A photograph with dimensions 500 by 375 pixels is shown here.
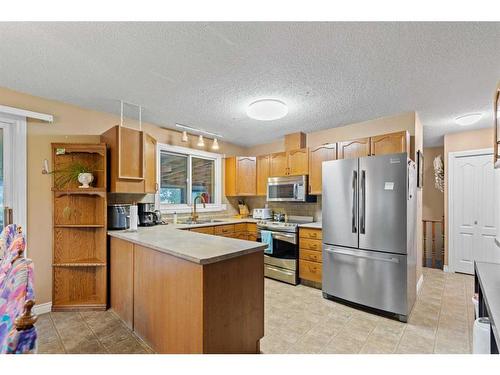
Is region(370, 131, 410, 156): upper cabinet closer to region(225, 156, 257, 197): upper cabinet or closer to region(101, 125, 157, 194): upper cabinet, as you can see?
region(225, 156, 257, 197): upper cabinet

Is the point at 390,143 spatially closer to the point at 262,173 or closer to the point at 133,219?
the point at 262,173

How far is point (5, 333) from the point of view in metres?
0.72

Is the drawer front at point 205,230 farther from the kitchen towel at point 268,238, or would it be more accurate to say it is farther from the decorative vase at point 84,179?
the decorative vase at point 84,179

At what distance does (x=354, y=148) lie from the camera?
10.9 ft

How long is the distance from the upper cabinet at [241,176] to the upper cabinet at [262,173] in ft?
0.25

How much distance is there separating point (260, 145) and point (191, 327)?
4007 millimetres

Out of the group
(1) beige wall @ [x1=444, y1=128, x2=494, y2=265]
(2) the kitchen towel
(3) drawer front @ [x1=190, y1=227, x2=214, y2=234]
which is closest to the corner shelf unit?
(3) drawer front @ [x1=190, y1=227, x2=214, y2=234]

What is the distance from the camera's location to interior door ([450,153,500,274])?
3783 millimetres

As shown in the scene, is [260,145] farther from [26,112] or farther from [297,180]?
[26,112]

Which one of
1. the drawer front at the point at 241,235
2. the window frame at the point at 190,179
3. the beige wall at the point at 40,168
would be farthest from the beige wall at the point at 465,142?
the beige wall at the point at 40,168

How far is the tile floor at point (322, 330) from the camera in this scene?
2010 mm

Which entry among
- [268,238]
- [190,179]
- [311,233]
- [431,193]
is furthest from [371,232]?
[431,193]
